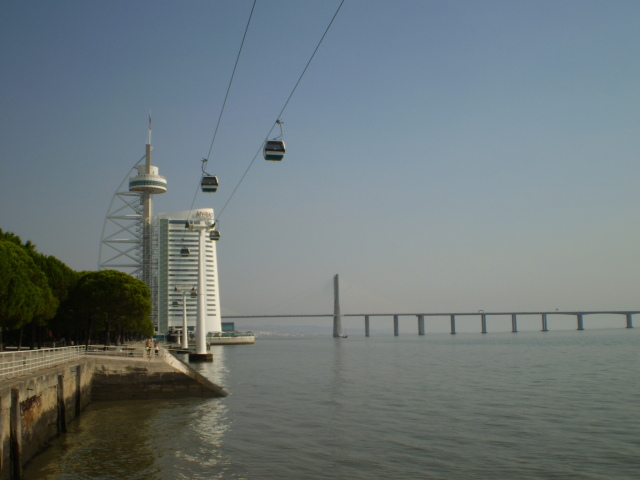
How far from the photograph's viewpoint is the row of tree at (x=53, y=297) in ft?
112

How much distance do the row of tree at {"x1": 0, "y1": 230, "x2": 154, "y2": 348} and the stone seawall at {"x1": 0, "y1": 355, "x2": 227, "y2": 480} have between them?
21.5 ft

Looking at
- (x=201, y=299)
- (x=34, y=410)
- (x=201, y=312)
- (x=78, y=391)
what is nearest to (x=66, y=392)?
(x=78, y=391)

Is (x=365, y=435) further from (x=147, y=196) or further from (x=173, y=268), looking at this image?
(x=173, y=268)

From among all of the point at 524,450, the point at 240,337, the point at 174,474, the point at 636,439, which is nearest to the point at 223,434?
the point at 174,474

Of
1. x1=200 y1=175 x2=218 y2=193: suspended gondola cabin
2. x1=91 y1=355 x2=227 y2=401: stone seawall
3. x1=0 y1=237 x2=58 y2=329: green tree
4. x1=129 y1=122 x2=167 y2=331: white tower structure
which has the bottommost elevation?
x1=91 y1=355 x2=227 y2=401: stone seawall

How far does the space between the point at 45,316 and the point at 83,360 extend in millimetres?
15008

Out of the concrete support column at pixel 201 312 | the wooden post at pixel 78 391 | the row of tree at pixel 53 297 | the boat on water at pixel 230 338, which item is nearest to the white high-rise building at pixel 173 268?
the boat on water at pixel 230 338

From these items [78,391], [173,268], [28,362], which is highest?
[173,268]

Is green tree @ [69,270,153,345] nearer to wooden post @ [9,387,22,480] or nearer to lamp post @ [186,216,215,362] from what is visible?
lamp post @ [186,216,215,362]

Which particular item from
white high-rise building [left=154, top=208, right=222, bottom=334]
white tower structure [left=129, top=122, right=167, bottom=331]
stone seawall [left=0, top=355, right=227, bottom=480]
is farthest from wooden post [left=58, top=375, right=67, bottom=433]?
white high-rise building [left=154, top=208, right=222, bottom=334]

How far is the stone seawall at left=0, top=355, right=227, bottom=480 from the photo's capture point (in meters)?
15.3

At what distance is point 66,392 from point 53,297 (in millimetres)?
22379

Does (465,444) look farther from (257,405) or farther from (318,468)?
(257,405)

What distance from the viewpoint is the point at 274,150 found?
21.8 metres
